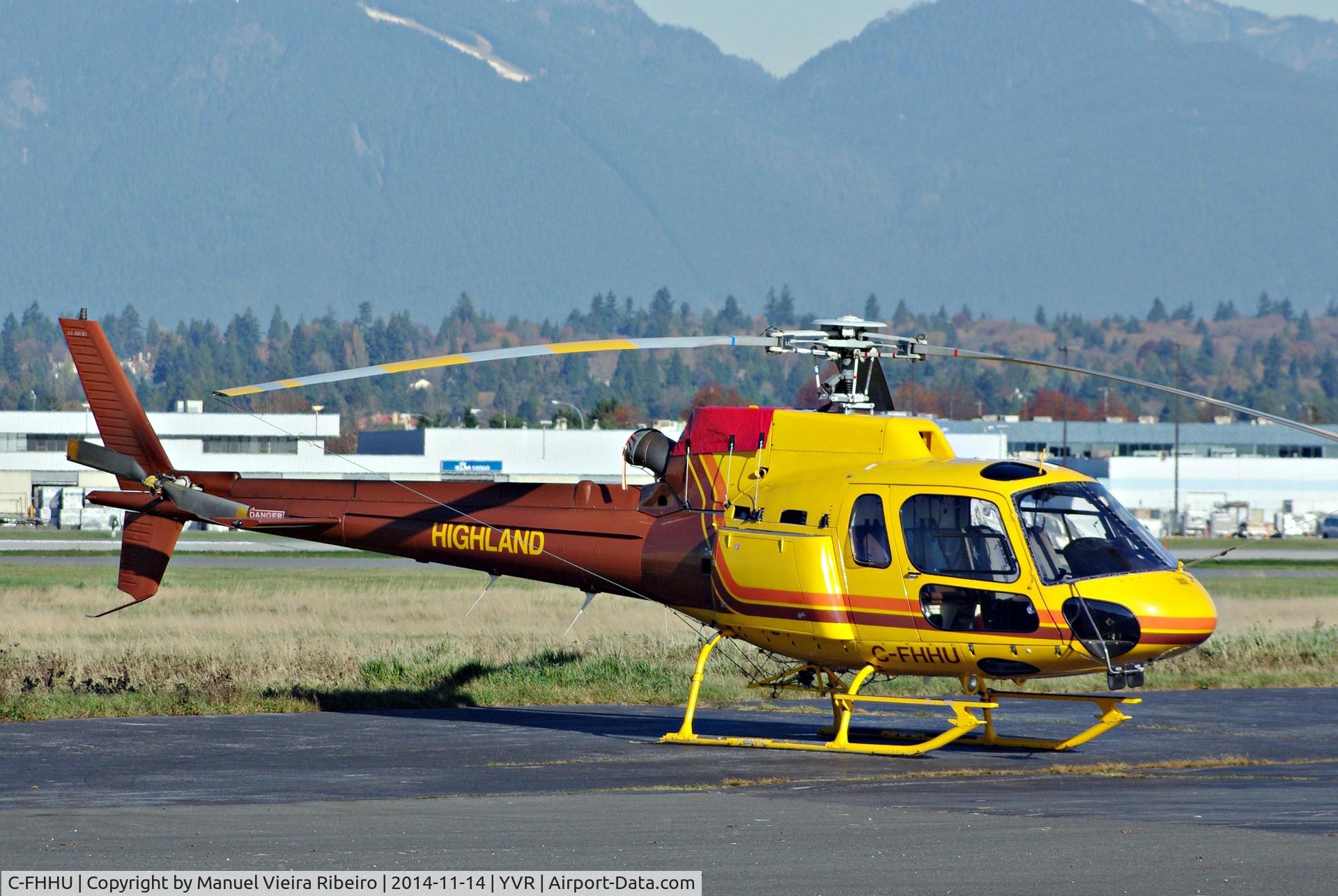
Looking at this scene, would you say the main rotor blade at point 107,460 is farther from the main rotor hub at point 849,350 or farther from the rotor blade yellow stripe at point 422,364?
the main rotor hub at point 849,350

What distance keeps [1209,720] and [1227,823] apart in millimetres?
7382

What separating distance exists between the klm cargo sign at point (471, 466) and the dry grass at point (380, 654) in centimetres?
6214

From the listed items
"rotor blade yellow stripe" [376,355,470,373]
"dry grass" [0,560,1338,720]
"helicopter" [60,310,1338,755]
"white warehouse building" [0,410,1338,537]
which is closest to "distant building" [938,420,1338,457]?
"white warehouse building" [0,410,1338,537]

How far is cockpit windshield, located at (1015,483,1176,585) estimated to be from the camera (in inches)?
592

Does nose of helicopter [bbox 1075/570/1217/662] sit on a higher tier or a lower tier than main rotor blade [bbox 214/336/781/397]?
lower

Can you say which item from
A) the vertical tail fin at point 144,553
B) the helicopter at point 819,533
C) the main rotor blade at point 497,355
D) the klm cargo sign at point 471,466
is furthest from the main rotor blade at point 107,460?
the klm cargo sign at point 471,466

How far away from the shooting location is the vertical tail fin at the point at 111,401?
18.5 m

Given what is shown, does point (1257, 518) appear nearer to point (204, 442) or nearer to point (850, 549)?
point (204, 442)

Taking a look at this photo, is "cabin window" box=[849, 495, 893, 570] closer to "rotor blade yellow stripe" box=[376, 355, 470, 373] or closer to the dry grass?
"rotor blade yellow stripe" box=[376, 355, 470, 373]

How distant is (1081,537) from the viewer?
15188 mm

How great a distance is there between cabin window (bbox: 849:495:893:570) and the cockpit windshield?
135cm

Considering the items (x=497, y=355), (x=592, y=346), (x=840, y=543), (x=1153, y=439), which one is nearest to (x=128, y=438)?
(x=497, y=355)

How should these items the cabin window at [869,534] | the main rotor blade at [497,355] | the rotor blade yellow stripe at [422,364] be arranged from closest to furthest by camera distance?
the rotor blade yellow stripe at [422,364]
the main rotor blade at [497,355]
the cabin window at [869,534]

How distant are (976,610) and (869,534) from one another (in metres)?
1.28
